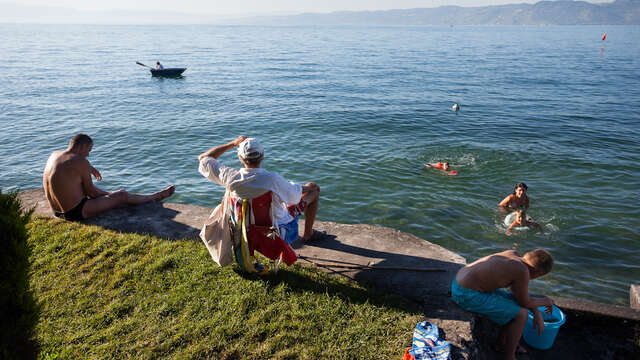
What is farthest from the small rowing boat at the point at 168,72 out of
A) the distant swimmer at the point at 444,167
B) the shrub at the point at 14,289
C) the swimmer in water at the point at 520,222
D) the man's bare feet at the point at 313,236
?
the shrub at the point at 14,289

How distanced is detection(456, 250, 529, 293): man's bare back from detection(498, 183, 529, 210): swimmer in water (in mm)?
6206

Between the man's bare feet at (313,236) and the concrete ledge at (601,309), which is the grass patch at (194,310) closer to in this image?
the man's bare feet at (313,236)

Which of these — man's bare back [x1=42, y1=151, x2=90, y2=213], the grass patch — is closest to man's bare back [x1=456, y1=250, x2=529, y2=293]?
the grass patch

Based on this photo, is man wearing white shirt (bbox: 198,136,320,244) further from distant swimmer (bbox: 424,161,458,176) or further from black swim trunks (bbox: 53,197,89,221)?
distant swimmer (bbox: 424,161,458,176)

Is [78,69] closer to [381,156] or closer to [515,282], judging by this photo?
[381,156]

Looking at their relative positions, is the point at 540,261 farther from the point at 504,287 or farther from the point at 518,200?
the point at 518,200

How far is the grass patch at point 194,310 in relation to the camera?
13.0ft

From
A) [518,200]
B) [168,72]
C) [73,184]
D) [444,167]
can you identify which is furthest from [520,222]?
[168,72]

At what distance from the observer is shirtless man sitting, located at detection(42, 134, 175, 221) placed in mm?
6297

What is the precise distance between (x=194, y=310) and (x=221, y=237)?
939 millimetres

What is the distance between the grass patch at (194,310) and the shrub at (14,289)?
112 cm

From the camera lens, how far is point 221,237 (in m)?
4.90

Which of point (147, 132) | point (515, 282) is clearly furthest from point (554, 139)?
point (147, 132)

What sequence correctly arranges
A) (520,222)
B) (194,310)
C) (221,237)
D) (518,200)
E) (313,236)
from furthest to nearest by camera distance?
(518,200), (520,222), (313,236), (221,237), (194,310)
